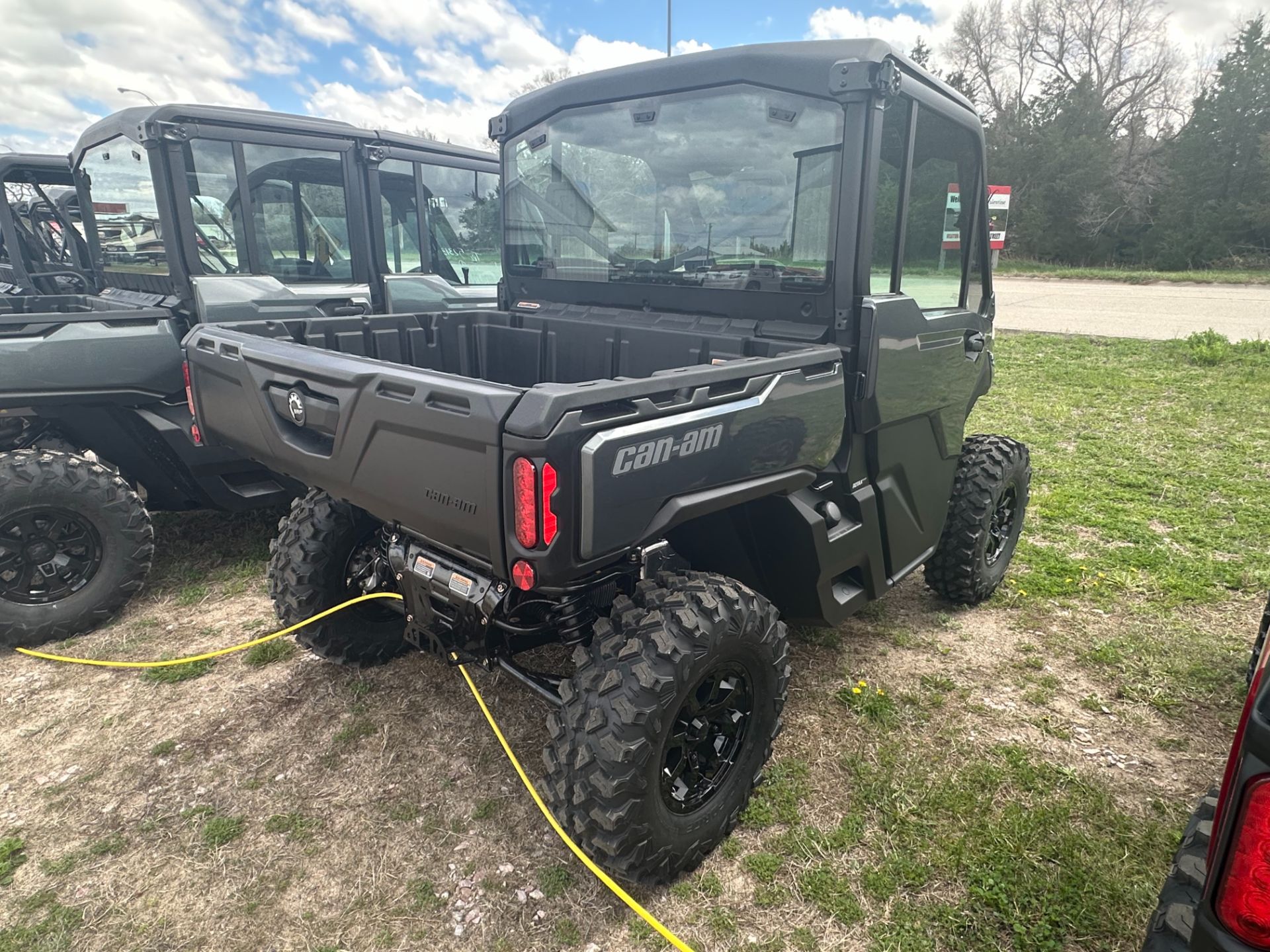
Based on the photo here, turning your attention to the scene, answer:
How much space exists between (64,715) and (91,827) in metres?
0.84

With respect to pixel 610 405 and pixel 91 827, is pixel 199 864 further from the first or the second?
pixel 610 405

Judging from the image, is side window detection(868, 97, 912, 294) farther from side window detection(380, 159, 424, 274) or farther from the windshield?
side window detection(380, 159, 424, 274)

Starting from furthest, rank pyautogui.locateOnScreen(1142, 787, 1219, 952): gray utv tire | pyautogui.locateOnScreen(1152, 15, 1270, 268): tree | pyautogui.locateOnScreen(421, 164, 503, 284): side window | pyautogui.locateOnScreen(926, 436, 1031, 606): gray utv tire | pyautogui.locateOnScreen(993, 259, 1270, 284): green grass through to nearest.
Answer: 1. pyautogui.locateOnScreen(1152, 15, 1270, 268): tree
2. pyautogui.locateOnScreen(993, 259, 1270, 284): green grass
3. pyautogui.locateOnScreen(421, 164, 503, 284): side window
4. pyautogui.locateOnScreen(926, 436, 1031, 606): gray utv tire
5. pyautogui.locateOnScreen(1142, 787, 1219, 952): gray utv tire

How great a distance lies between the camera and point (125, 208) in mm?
4938

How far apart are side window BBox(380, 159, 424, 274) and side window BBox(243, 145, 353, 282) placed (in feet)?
1.06

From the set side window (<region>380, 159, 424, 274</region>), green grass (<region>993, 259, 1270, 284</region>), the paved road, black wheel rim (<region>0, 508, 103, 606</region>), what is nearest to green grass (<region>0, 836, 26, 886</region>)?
black wheel rim (<region>0, 508, 103, 606</region>)

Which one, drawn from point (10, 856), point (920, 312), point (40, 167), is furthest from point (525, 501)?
point (40, 167)

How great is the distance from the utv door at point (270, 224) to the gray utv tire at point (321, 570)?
2.00m

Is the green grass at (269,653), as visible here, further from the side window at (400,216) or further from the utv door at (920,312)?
the side window at (400,216)

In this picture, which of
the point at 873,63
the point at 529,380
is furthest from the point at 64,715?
the point at 873,63

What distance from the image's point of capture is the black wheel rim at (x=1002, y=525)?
13.4ft

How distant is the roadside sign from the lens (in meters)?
3.24

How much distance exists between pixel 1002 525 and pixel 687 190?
8.29 ft

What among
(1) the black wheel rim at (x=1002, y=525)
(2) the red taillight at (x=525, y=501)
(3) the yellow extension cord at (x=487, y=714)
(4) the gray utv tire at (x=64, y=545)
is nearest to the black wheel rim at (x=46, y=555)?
(4) the gray utv tire at (x=64, y=545)
